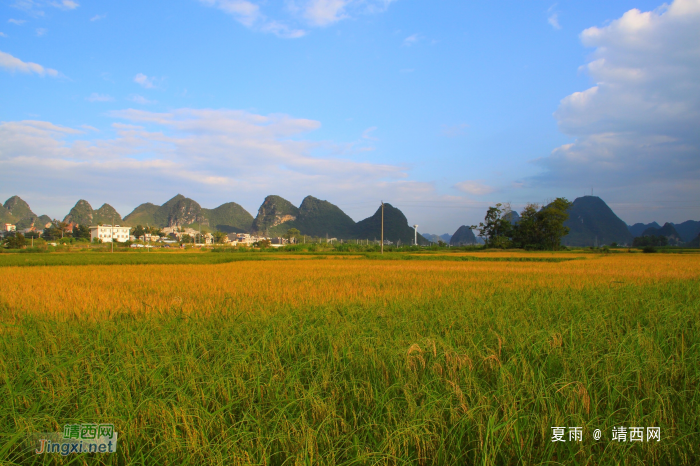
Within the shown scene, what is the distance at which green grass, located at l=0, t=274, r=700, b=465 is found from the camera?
1532mm

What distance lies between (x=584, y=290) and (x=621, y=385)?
16.0ft

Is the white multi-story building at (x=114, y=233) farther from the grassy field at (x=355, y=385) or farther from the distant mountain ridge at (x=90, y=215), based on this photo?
the grassy field at (x=355, y=385)

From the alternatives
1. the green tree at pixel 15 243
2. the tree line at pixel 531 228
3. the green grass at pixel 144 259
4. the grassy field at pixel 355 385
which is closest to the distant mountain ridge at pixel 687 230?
the tree line at pixel 531 228

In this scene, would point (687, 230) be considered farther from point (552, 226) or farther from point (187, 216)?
point (187, 216)

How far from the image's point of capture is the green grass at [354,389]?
1.53m

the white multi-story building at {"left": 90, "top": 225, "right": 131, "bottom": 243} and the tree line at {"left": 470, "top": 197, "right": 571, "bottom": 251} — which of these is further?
the white multi-story building at {"left": 90, "top": 225, "right": 131, "bottom": 243}

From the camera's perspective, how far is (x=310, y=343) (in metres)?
3.00

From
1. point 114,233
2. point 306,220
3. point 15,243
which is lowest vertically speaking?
point 15,243

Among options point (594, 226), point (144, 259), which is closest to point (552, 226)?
point (144, 259)

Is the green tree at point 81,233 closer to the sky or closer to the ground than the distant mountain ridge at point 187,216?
closer to the ground

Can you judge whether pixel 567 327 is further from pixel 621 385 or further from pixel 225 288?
pixel 225 288

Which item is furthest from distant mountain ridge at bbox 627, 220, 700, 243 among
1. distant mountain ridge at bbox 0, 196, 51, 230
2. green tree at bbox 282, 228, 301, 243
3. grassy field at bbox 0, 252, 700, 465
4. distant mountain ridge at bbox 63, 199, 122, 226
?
distant mountain ridge at bbox 0, 196, 51, 230

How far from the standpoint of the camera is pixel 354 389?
201 centimetres

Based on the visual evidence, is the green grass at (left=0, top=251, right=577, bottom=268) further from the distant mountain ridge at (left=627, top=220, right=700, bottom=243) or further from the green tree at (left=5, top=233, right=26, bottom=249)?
the distant mountain ridge at (left=627, top=220, right=700, bottom=243)
